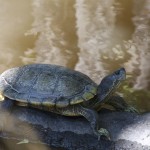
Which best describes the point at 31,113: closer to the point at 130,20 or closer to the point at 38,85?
the point at 38,85

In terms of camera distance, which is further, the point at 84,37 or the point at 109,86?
the point at 84,37

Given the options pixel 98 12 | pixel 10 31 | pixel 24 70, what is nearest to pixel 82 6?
pixel 98 12

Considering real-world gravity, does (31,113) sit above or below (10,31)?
above

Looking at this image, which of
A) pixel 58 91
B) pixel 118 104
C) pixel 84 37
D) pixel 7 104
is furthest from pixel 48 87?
pixel 84 37

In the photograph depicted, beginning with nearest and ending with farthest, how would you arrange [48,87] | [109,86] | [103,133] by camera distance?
[103,133]
[48,87]
[109,86]

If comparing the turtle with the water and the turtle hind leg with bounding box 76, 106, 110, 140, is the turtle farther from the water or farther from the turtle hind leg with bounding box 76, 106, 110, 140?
the water

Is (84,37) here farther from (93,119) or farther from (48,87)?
(93,119)

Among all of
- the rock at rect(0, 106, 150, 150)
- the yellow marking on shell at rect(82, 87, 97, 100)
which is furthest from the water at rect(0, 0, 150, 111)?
the yellow marking on shell at rect(82, 87, 97, 100)

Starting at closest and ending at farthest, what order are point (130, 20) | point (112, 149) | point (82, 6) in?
point (112, 149)
point (130, 20)
point (82, 6)
